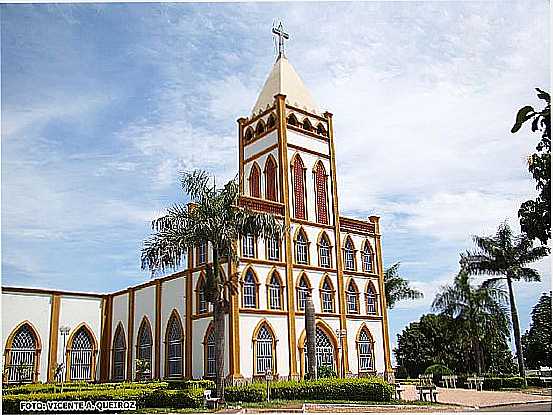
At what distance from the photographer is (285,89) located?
2255 cm

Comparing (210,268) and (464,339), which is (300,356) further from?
(464,339)

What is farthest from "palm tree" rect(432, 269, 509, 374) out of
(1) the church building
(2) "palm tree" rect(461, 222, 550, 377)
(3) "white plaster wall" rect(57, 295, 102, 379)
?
(3) "white plaster wall" rect(57, 295, 102, 379)

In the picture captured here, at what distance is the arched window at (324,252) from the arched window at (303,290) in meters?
1.05

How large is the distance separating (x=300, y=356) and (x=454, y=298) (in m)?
9.43

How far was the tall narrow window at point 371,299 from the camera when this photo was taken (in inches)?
880

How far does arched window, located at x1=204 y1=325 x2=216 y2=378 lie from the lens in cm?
1897

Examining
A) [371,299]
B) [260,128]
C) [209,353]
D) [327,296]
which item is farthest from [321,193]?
[209,353]

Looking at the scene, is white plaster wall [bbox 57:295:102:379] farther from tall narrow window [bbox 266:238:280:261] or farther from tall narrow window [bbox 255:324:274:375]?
tall narrow window [bbox 266:238:280:261]

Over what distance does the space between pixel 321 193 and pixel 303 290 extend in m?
3.88

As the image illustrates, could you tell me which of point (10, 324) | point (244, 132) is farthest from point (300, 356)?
point (10, 324)

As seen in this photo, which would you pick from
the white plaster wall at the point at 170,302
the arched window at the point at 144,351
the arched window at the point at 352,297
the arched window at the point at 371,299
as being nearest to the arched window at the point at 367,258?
the arched window at the point at 371,299

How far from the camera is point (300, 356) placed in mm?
19391

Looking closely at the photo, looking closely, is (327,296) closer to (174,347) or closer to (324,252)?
(324,252)

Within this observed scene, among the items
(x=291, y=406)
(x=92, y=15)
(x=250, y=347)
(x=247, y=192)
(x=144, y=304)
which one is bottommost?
(x=291, y=406)
